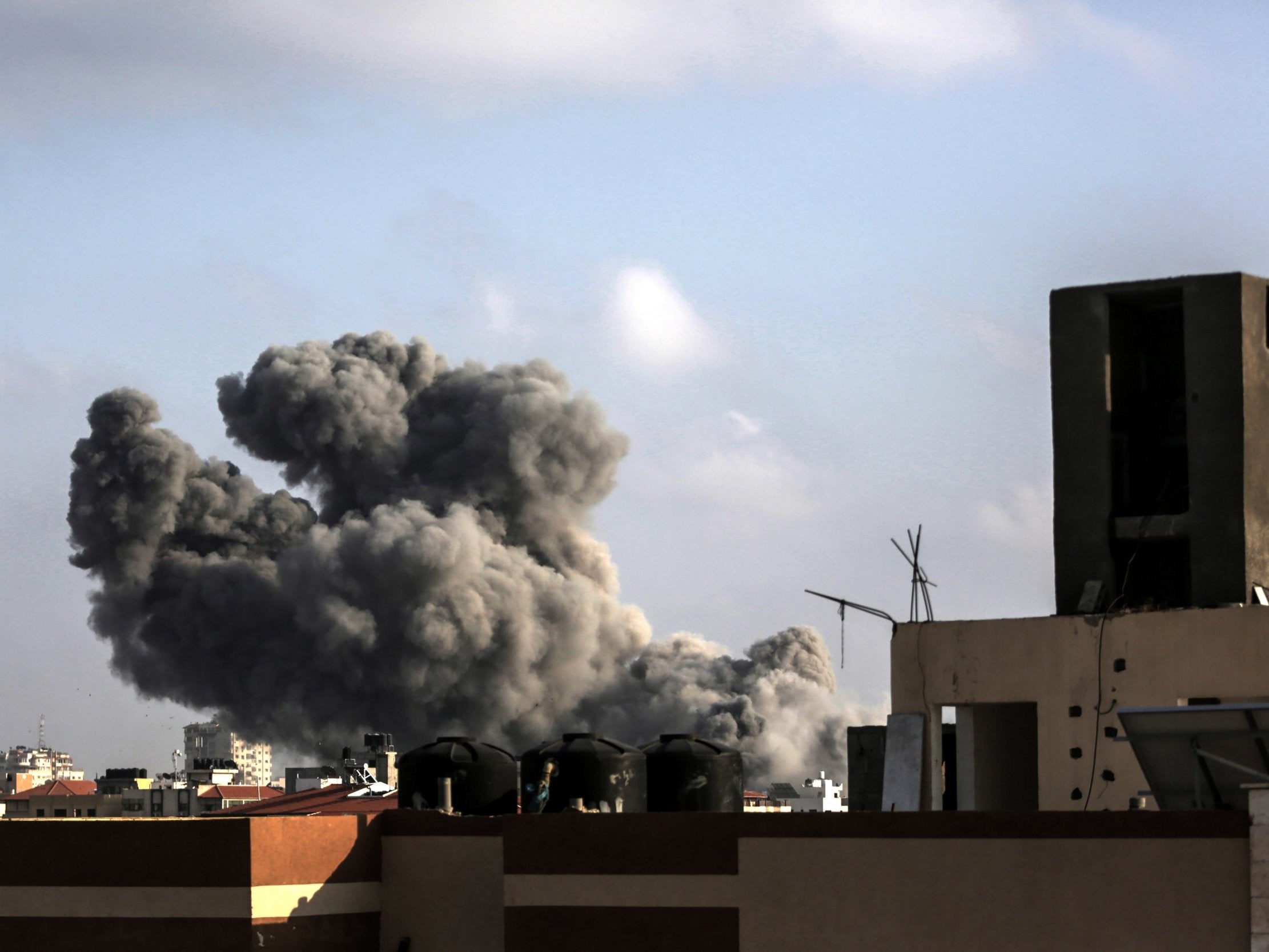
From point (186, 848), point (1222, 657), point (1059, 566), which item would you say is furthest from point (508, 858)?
point (1059, 566)

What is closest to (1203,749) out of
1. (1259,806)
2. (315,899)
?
(1259,806)

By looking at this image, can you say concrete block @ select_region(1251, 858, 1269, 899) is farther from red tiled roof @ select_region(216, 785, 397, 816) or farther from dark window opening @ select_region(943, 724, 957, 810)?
red tiled roof @ select_region(216, 785, 397, 816)

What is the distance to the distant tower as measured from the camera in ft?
75.1

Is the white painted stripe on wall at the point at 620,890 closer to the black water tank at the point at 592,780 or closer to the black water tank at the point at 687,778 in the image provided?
the black water tank at the point at 592,780

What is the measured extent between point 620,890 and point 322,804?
A: 22.2 meters

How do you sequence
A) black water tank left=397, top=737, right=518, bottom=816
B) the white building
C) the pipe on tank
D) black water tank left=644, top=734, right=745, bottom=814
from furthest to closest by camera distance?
the white building, black water tank left=397, top=737, right=518, bottom=816, the pipe on tank, black water tank left=644, top=734, right=745, bottom=814

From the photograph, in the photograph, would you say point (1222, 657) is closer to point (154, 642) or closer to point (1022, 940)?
point (1022, 940)

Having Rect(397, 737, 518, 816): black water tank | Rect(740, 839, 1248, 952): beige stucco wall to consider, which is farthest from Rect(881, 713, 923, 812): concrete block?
Rect(740, 839, 1248, 952): beige stucco wall

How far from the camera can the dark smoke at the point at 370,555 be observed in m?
86.9

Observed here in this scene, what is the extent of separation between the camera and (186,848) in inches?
721

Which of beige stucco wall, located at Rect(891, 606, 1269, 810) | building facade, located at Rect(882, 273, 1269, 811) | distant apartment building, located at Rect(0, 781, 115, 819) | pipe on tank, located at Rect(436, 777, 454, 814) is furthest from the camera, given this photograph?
distant apartment building, located at Rect(0, 781, 115, 819)

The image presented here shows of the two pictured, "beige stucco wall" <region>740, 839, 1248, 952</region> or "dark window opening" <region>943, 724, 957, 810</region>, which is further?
"dark window opening" <region>943, 724, 957, 810</region>

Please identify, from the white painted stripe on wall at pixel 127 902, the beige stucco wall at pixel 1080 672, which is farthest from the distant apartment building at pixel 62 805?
the beige stucco wall at pixel 1080 672

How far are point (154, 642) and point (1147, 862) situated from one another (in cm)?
7839
